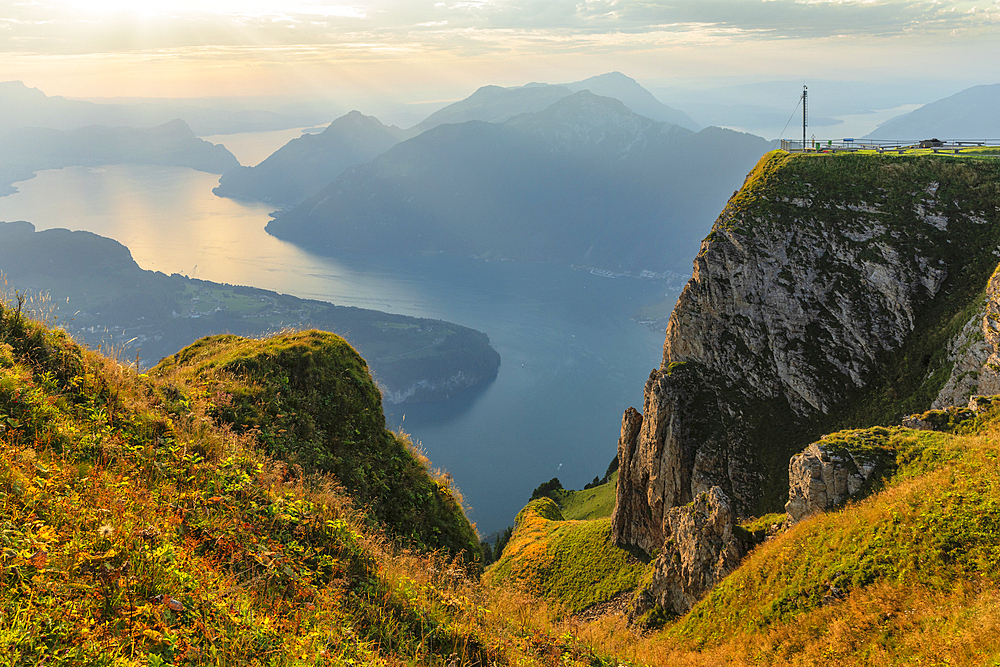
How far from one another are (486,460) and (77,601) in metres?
161

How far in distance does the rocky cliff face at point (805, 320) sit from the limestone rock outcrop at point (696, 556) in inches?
506

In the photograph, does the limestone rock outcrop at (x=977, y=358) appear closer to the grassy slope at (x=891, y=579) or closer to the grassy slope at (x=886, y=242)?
the grassy slope at (x=886, y=242)

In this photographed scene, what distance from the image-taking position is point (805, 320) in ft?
145

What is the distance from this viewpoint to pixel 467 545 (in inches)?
690

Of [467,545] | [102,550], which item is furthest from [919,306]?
[102,550]

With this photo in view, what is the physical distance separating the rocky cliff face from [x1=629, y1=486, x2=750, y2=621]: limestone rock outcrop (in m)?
12.8

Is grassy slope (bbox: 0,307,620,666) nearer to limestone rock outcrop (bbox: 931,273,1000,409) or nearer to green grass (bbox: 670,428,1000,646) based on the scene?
green grass (bbox: 670,428,1000,646)

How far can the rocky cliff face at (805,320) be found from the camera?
39.4m

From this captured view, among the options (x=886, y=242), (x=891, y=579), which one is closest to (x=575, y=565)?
(x=891, y=579)

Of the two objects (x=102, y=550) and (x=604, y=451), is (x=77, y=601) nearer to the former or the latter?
(x=102, y=550)

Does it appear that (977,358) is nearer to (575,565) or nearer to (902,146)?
(575,565)

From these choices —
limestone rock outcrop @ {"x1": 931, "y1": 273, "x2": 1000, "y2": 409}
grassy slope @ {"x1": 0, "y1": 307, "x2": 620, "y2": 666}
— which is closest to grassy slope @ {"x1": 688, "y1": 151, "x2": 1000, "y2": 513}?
limestone rock outcrop @ {"x1": 931, "y1": 273, "x2": 1000, "y2": 409}

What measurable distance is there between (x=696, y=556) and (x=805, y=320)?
27.6m

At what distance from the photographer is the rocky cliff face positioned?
129ft
